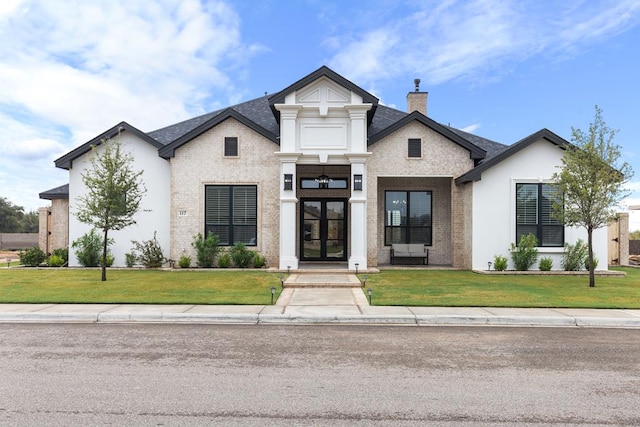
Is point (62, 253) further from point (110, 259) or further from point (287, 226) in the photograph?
point (287, 226)

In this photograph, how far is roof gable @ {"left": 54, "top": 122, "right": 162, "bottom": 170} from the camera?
1791cm

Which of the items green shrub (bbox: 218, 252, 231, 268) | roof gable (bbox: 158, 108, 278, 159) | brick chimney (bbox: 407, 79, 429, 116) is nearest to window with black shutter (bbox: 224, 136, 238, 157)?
roof gable (bbox: 158, 108, 278, 159)

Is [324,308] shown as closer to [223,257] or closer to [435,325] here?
[435,325]

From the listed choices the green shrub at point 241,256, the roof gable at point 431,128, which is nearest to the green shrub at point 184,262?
the green shrub at point 241,256

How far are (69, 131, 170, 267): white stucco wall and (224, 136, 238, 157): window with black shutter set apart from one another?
2.74m

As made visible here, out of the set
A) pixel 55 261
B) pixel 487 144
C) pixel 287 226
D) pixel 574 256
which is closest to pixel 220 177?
pixel 287 226

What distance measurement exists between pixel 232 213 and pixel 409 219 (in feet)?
26.0

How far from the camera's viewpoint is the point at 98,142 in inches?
717

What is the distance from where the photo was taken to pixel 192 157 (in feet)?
57.9

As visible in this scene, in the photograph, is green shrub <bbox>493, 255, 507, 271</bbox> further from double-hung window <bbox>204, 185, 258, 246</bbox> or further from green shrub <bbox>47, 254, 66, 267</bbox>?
green shrub <bbox>47, 254, 66, 267</bbox>

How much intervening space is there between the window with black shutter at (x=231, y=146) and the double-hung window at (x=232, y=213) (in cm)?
130

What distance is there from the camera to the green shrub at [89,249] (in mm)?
17844

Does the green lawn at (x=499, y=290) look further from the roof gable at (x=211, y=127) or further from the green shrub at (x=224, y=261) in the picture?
the roof gable at (x=211, y=127)

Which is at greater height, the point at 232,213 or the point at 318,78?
the point at 318,78
